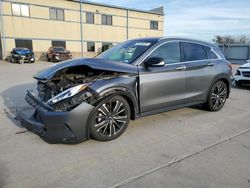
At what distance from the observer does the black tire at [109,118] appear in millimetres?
3588

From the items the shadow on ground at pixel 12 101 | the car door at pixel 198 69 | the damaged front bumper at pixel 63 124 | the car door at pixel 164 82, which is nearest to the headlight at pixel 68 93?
the damaged front bumper at pixel 63 124

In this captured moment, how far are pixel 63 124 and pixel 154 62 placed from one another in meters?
1.86

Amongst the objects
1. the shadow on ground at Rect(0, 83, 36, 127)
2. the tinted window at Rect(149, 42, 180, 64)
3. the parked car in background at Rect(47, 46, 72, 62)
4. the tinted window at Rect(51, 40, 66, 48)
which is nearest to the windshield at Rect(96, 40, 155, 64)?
the tinted window at Rect(149, 42, 180, 64)

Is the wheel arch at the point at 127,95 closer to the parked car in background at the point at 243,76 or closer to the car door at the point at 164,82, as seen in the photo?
the car door at the point at 164,82

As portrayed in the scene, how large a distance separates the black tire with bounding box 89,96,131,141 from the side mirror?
79 cm

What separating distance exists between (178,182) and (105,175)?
87cm

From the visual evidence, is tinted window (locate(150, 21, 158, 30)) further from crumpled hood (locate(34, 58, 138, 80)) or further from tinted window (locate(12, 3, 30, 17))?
crumpled hood (locate(34, 58, 138, 80))

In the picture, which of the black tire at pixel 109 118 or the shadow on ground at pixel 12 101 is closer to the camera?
the black tire at pixel 109 118

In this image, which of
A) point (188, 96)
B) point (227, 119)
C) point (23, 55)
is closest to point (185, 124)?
point (188, 96)

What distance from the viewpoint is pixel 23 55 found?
2327 cm

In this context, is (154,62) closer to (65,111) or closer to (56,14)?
(65,111)

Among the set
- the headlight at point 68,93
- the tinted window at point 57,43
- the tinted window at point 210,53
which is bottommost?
the headlight at point 68,93

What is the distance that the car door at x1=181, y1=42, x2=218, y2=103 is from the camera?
4840 mm

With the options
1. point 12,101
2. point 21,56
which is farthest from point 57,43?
point 12,101
